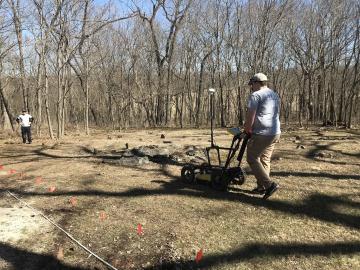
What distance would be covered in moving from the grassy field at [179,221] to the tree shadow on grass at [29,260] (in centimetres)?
1

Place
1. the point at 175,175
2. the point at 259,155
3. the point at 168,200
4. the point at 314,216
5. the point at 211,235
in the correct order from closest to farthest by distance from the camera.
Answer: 1. the point at 211,235
2. the point at 314,216
3. the point at 259,155
4. the point at 168,200
5. the point at 175,175

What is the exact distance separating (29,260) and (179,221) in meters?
1.93

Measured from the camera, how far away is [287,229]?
17.1 ft

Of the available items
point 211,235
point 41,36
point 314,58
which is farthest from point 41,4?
point 314,58

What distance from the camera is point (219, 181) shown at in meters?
6.74

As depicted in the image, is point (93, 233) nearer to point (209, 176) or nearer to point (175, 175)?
point (209, 176)

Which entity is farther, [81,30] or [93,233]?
[81,30]

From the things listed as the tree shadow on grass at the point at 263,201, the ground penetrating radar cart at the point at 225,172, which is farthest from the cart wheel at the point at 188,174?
the tree shadow on grass at the point at 263,201

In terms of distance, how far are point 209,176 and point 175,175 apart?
4.84ft

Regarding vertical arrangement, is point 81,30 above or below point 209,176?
above

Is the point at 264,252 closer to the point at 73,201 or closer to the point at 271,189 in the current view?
the point at 271,189

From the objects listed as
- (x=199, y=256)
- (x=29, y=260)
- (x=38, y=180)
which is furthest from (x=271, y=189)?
(x=38, y=180)

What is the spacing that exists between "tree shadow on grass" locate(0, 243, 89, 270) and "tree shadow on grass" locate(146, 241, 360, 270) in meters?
1.04

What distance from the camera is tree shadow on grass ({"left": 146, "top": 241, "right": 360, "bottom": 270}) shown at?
445cm
